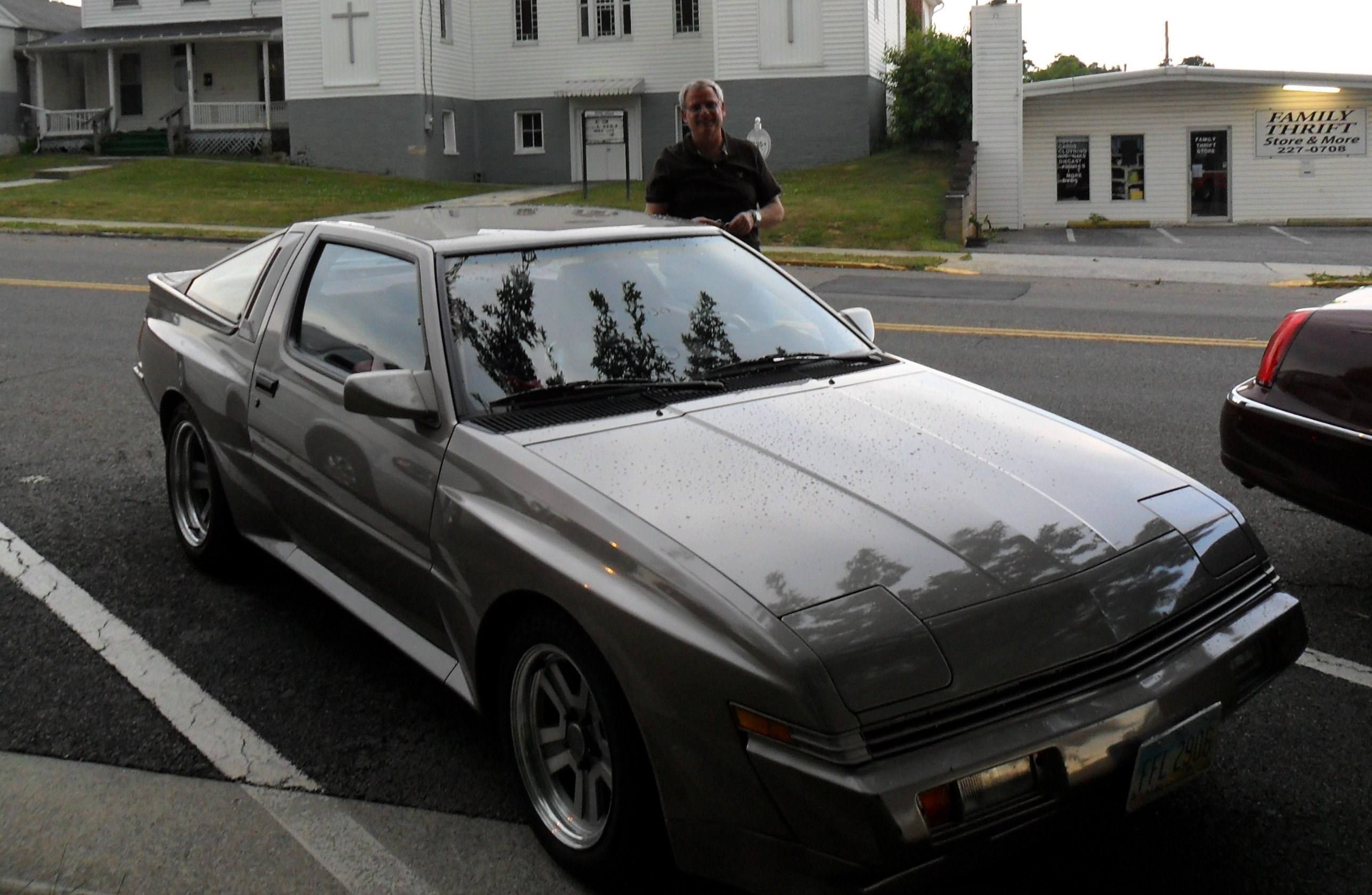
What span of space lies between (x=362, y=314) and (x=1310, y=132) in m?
28.8

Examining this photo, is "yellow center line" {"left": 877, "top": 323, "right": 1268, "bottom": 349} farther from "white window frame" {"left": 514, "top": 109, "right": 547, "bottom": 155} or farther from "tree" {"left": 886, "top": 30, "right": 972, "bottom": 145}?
"white window frame" {"left": 514, "top": 109, "right": 547, "bottom": 155}

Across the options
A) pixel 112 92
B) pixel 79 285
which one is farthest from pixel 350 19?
pixel 79 285

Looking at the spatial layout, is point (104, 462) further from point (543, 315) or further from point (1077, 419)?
point (1077, 419)

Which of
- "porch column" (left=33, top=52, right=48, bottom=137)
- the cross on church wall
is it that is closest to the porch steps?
"porch column" (left=33, top=52, right=48, bottom=137)

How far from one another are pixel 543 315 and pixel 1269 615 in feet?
6.96

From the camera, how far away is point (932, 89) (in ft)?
101

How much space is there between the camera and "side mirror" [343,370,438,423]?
3561mm

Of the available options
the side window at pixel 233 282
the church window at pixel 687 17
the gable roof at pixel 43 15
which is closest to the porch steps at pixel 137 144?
the gable roof at pixel 43 15

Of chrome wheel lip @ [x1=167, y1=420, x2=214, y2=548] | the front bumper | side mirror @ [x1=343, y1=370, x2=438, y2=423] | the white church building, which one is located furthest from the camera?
the white church building

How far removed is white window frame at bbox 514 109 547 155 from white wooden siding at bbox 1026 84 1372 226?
12.9m

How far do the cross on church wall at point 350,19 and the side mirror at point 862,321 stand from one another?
31159 millimetres

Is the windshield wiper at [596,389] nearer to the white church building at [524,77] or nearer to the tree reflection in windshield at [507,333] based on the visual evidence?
the tree reflection in windshield at [507,333]

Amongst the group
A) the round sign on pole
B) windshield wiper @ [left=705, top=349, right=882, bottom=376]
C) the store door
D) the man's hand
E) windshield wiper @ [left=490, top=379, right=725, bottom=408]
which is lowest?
windshield wiper @ [left=490, top=379, right=725, bottom=408]

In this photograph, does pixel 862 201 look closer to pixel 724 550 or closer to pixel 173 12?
pixel 724 550
